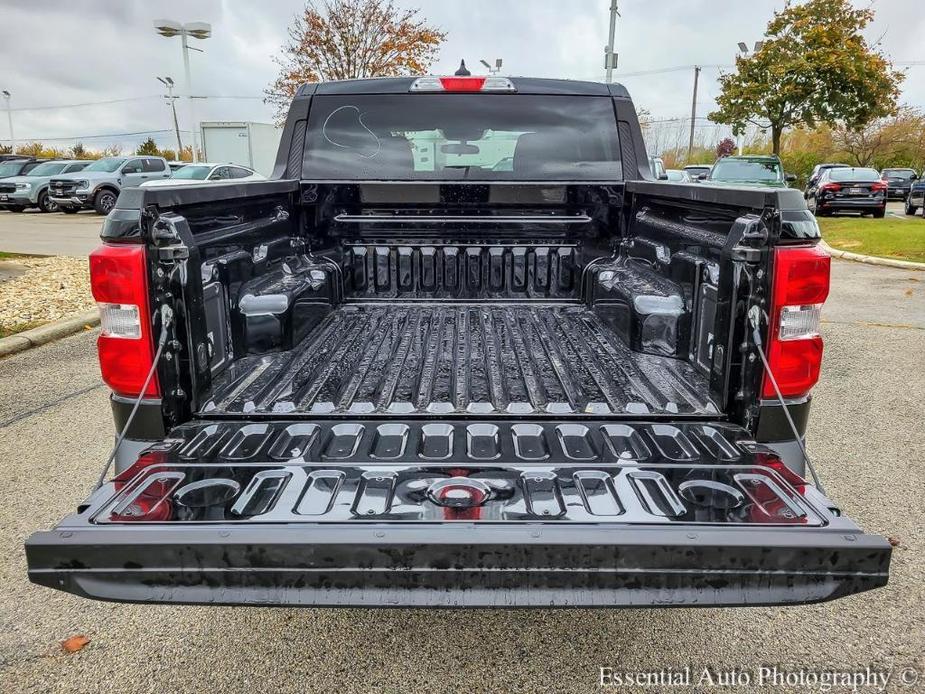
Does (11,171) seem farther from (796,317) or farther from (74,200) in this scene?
(796,317)

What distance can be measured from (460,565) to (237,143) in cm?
2659

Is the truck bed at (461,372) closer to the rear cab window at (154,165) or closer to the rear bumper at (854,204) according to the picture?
the rear bumper at (854,204)

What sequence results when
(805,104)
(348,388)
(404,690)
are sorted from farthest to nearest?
(805,104) < (348,388) < (404,690)

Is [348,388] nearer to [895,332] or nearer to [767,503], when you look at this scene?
[767,503]

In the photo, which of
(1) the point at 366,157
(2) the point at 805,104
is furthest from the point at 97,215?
(2) the point at 805,104

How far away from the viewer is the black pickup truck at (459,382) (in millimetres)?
1700

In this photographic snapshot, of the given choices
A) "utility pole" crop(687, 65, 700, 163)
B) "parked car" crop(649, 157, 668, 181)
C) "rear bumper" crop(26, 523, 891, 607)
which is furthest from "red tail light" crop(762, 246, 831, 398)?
"utility pole" crop(687, 65, 700, 163)

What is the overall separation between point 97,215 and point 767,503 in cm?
2560

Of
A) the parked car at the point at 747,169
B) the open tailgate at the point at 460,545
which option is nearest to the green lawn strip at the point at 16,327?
the open tailgate at the point at 460,545

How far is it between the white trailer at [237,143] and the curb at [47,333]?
18.8 metres

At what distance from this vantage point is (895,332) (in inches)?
288

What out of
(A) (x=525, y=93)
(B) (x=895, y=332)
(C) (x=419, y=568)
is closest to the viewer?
(C) (x=419, y=568)

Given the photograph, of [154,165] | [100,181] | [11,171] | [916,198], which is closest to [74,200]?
[100,181]

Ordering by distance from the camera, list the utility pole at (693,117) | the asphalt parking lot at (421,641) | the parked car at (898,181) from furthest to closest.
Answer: the utility pole at (693,117) → the parked car at (898,181) → the asphalt parking lot at (421,641)
